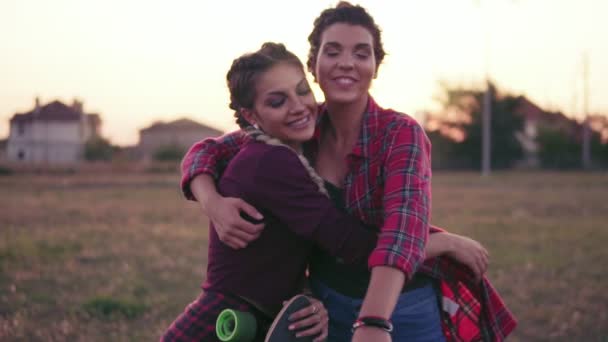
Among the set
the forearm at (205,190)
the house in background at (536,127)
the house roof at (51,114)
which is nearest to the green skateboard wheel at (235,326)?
the forearm at (205,190)

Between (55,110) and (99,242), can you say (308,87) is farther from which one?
(55,110)

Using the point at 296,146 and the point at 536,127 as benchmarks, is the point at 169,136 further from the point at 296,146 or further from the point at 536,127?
the point at 296,146

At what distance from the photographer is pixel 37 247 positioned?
945 centimetres

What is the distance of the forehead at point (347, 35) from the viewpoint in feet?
7.88

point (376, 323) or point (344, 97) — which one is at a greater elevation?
point (344, 97)

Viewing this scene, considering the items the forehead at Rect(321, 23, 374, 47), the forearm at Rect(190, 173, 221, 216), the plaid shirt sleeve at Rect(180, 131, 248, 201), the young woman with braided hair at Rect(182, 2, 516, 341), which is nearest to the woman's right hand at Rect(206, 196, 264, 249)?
the young woman with braided hair at Rect(182, 2, 516, 341)

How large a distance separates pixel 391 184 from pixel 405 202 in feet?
0.27

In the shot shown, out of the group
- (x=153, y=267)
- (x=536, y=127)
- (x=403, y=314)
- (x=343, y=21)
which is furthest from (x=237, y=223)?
(x=536, y=127)

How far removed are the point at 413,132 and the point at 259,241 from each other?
0.54 m


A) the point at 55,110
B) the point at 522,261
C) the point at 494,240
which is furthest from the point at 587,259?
the point at 55,110

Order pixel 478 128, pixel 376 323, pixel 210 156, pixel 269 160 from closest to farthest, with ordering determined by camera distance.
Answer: pixel 376 323
pixel 269 160
pixel 210 156
pixel 478 128

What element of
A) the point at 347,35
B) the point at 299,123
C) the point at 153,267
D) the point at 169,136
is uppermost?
the point at 347,35

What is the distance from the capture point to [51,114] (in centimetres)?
1387

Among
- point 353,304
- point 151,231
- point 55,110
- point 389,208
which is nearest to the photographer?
point 389,208
